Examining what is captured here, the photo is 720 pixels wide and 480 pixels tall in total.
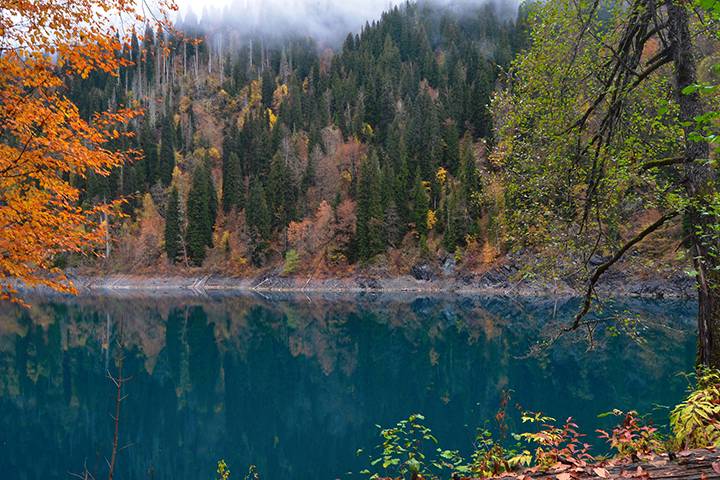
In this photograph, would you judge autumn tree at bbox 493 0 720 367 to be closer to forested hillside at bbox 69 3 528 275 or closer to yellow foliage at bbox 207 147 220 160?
forested hillside at bbox 69 3 528 275

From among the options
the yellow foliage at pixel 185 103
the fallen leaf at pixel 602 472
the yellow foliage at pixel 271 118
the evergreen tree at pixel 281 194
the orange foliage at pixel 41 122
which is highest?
the yellow foliage at pixel 185 103

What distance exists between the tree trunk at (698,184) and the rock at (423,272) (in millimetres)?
62817

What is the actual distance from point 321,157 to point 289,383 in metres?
71.0

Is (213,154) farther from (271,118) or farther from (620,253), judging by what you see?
(620,253)

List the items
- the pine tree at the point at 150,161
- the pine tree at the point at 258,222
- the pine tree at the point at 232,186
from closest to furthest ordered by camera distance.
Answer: the pine tree at the point at 258,222, the pine tree at the point at 232,186, the pine tree at the point at 150,161

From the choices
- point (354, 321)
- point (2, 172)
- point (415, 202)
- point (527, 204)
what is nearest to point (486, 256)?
point (415, 202)

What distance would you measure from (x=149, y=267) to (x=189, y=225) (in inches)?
387

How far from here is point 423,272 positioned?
69812 mm

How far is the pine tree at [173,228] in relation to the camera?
85500 mm

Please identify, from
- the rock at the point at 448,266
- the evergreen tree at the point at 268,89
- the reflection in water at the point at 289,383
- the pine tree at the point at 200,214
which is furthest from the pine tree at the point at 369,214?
the evergreen tree at the point at 268,89

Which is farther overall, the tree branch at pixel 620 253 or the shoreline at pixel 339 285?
the shoreline at pixel 339 285

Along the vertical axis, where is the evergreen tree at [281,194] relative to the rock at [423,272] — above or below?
above

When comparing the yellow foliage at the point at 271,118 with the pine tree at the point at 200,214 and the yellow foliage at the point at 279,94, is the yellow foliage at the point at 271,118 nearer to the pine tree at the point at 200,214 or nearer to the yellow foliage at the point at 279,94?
the yellow foliage at the point at 279,94

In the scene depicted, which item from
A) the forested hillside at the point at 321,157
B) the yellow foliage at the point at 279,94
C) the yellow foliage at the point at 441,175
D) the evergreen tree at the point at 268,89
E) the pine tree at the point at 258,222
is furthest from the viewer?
the evergreen tree at the point at 268,89
